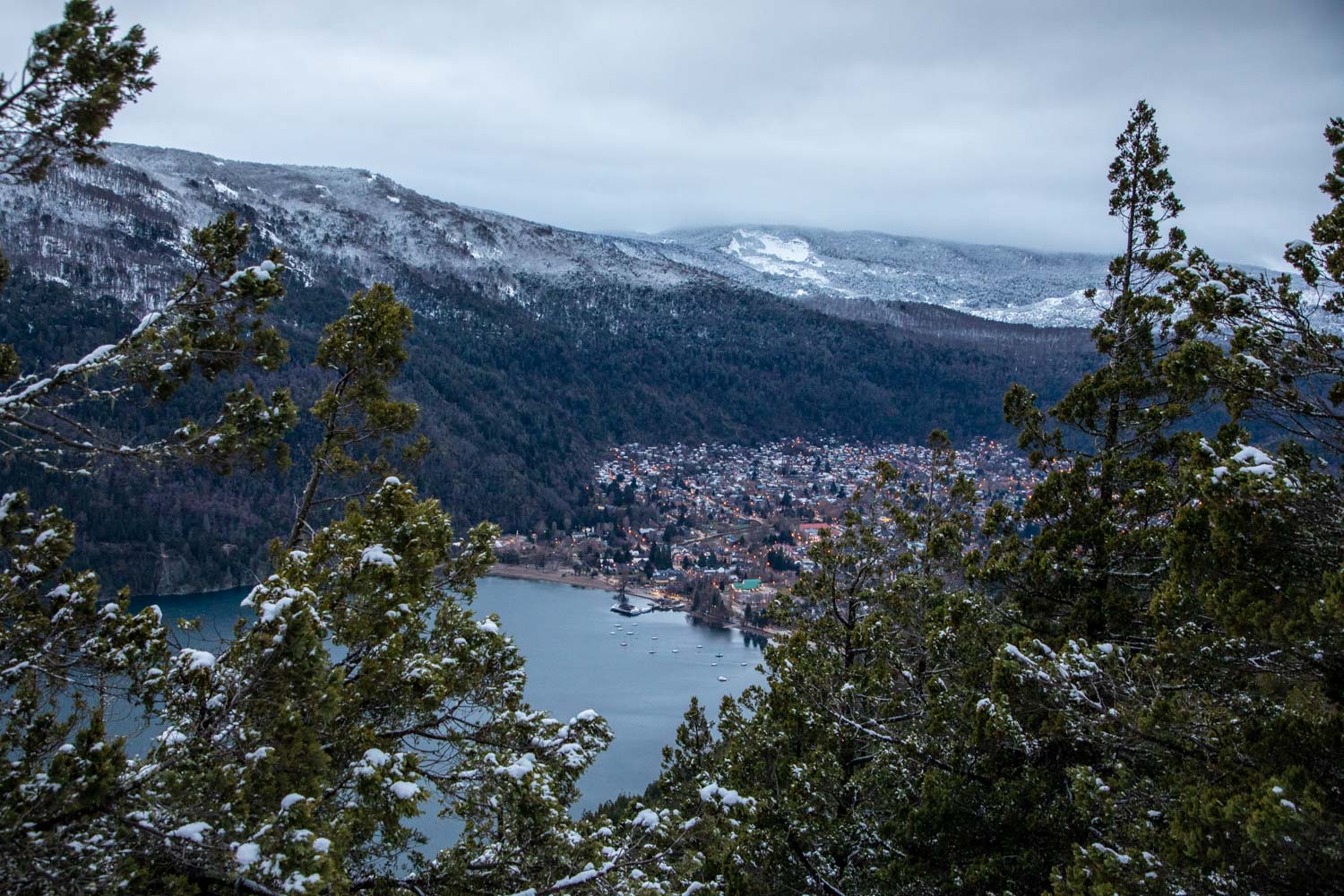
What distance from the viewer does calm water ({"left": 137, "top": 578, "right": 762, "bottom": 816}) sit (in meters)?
31.0

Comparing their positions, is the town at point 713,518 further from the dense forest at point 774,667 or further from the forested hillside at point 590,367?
the dense forest at point 774,667

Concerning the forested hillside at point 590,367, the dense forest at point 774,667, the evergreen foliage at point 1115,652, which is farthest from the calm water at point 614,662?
the forested hillside at point 590,367

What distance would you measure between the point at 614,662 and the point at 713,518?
171 ft

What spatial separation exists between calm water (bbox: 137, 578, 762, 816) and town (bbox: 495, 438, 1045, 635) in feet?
11.1

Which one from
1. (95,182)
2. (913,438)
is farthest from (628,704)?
(95,182)

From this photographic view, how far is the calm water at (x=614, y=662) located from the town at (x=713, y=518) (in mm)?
3392

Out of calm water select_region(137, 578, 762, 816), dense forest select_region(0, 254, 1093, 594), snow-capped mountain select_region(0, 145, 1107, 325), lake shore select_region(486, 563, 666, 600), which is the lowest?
lake shore select_region(486, 563, 666, 600)

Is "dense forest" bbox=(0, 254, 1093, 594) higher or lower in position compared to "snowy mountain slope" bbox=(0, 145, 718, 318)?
lower

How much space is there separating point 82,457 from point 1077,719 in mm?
5294

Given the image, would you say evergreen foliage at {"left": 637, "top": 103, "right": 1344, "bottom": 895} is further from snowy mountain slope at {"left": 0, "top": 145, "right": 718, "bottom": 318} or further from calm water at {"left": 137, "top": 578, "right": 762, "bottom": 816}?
snowy mountain slope at {"left": 0, "top": 145, "right": 718, "bottom": 318}

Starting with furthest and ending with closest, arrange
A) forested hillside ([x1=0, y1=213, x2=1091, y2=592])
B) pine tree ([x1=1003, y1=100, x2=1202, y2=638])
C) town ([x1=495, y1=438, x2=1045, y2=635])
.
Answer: forested hillside ([x1=0, y1=213, x2=1091, y2=592]) → town ([x1=495, y1=438, x2=1045, y2=635]) → pine tree ([x1=1003, y1=100, x2=1202, y2=638])

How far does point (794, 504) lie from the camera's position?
9438cm

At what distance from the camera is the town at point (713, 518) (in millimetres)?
60906

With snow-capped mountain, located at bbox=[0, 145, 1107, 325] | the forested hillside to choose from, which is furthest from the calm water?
snow-capped mountain, located at bbox=[0, 145, 1107, 325]
